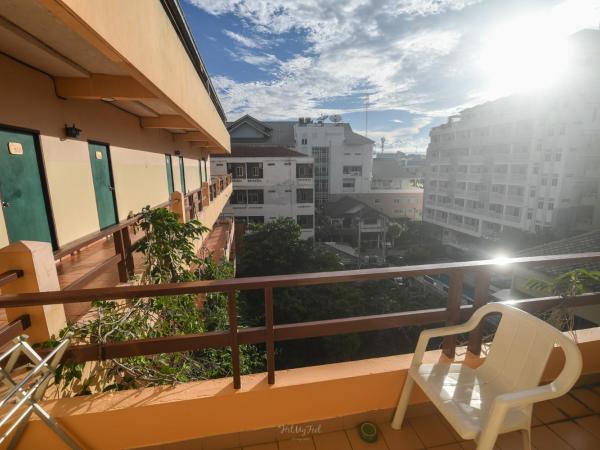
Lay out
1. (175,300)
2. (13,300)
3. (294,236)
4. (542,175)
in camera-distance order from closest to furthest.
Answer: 1. (13,300)
2. (175,300)
3. (294,236)
4. (542,175)

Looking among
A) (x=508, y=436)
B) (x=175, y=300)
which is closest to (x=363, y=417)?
(x=508, y=436)

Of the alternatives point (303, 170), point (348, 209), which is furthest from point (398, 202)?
point (303, 170)

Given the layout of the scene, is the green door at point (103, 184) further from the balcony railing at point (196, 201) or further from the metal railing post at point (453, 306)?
the metal railing post at point (453, 306)

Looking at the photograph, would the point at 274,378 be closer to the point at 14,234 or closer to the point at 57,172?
the point at 14,234

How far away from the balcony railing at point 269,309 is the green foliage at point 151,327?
14.3 inches

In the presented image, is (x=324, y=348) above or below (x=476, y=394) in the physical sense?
below

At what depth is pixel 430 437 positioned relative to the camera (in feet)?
5.84

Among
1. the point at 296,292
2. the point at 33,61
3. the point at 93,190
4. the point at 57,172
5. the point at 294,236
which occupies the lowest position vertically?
the point at 296,292

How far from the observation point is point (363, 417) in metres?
1.86

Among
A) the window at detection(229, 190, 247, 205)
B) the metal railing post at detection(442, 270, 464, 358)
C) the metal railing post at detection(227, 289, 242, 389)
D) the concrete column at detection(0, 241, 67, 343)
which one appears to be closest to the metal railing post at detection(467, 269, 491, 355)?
the metal railing post at detection(442, 270, 464, 358)

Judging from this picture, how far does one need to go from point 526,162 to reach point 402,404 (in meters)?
24.5

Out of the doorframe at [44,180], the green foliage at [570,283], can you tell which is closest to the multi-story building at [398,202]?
the doorframe at [44,180]

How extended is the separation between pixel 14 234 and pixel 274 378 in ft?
12.3

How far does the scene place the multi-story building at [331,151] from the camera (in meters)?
28.2
